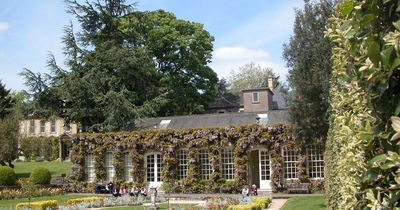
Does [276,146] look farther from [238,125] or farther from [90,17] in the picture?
[90,17]

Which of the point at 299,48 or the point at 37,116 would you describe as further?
the point at 37,116

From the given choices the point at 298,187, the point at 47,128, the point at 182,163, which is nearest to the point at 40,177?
the point at 182,163

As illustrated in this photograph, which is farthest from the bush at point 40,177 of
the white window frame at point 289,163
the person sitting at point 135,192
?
the white window frame at point 289,163

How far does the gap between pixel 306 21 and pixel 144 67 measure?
848 inches

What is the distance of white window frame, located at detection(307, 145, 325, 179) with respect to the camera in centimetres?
2708

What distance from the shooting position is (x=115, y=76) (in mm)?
37188

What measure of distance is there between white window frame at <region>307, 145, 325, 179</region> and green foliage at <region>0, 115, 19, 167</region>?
2350 centimetres

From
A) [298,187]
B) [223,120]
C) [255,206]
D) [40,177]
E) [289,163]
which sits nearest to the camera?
[255,206]

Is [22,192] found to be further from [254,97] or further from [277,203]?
[254,97]

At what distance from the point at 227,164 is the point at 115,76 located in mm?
13148

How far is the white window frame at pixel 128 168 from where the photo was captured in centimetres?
3156

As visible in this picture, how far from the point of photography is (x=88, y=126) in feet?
123

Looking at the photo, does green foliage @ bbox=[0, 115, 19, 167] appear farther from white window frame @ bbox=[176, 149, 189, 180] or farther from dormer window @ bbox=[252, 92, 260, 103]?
dormer window @ bbox=[252, 92, 260, 103]

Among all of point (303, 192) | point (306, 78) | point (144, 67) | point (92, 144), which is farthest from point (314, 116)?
point (144, 67)
